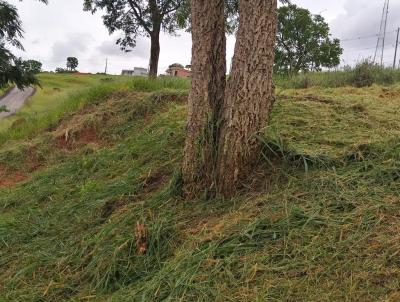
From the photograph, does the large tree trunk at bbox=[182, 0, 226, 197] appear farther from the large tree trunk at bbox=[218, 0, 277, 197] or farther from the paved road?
the paved road

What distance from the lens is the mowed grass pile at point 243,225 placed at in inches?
98.0

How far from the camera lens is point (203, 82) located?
385 cm

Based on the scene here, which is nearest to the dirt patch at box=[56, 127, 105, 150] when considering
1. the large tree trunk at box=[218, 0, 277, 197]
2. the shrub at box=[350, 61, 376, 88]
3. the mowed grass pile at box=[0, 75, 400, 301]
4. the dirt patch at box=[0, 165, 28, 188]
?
the dirt patch at box=[0, 165, 28, 188]

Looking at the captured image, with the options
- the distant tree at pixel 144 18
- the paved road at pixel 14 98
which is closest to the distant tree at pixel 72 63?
the paved road at pixel 14 98

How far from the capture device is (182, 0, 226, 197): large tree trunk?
12.4 feet

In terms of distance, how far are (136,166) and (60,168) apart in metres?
1.65

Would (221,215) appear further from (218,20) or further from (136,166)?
(136,166)

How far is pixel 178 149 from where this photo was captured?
5.09 metres

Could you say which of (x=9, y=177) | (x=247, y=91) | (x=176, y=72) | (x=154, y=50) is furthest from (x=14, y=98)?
(x=247, y=91)

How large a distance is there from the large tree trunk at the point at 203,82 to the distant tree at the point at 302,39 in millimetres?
33455

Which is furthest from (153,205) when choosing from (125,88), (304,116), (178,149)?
(125,88)

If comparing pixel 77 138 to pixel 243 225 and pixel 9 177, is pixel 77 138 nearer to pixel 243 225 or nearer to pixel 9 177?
pixel 9 177

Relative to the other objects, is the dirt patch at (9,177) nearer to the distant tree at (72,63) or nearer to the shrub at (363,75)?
the shrub at (363,75)

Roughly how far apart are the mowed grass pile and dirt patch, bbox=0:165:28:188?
1.02m
